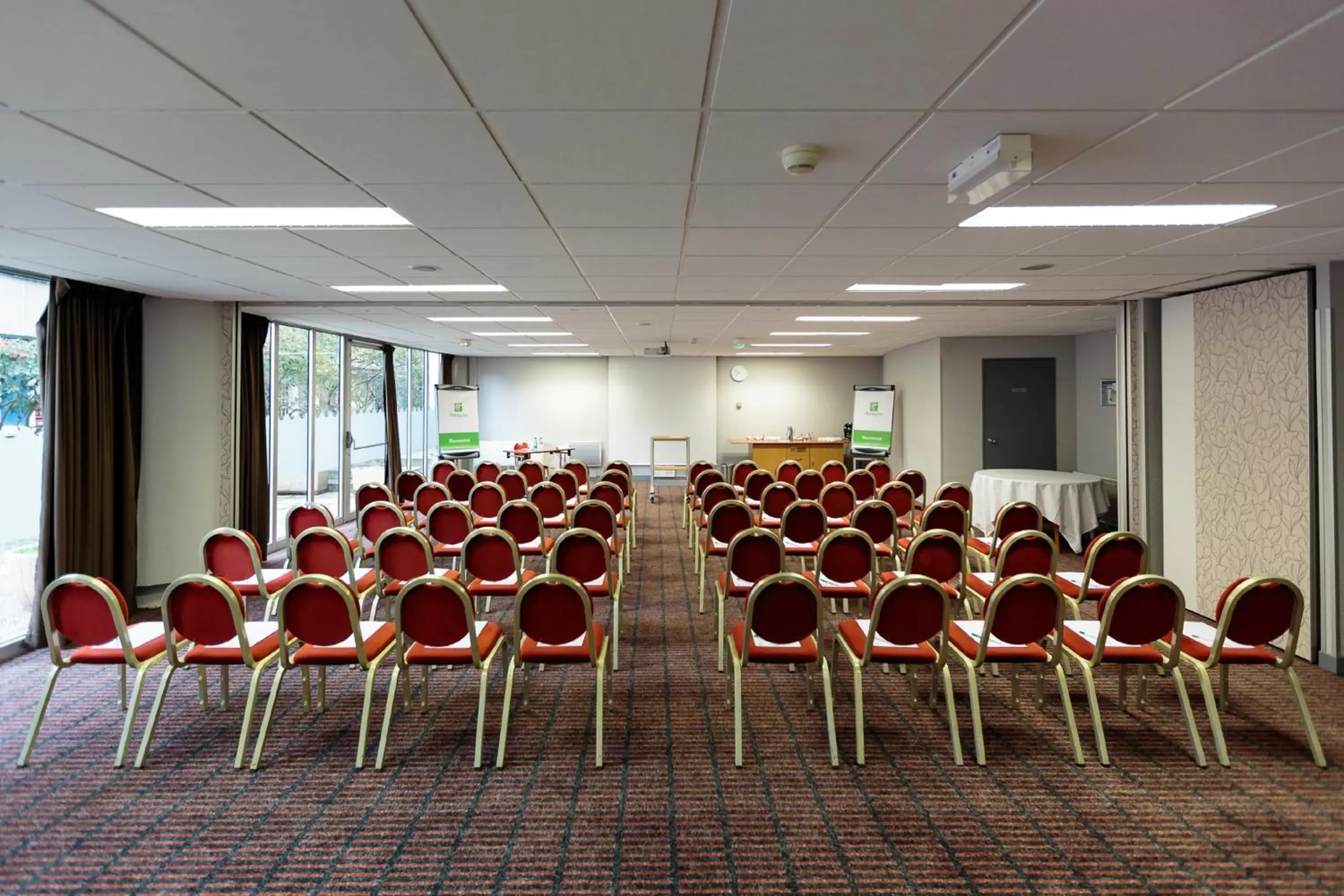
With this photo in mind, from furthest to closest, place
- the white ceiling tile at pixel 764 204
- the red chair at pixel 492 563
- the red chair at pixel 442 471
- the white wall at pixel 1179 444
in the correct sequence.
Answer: the red chair at pixel 442 471 → the white wall at pixel 1179 444 → the red chair at pixel 492 563 → the white ceiling tile at pixel 764 204

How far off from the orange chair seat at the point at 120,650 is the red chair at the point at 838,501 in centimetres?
585

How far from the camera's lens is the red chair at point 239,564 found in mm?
4957

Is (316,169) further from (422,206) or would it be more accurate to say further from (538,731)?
(538,731)

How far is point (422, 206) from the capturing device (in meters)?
3.73

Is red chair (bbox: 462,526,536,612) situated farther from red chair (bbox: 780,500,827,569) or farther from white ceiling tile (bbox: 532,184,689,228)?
red chair (bbox: 780,500,827,569)

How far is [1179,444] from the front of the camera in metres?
6.62

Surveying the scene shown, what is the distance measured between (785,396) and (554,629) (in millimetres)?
13483

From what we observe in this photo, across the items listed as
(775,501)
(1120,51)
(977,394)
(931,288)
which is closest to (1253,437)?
(931,288)

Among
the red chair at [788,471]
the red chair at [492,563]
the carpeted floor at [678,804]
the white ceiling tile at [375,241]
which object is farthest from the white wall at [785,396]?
the carpeted floor at [678,804]

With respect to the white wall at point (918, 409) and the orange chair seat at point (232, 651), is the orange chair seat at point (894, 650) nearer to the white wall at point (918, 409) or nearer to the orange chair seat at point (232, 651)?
the orange chair seat at point (232, 651)

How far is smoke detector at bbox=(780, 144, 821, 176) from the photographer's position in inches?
111

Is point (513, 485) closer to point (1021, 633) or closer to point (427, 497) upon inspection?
point (427, 497)

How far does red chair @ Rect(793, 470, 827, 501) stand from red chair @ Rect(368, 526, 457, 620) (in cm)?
496

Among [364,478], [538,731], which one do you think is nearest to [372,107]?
[538,731]
